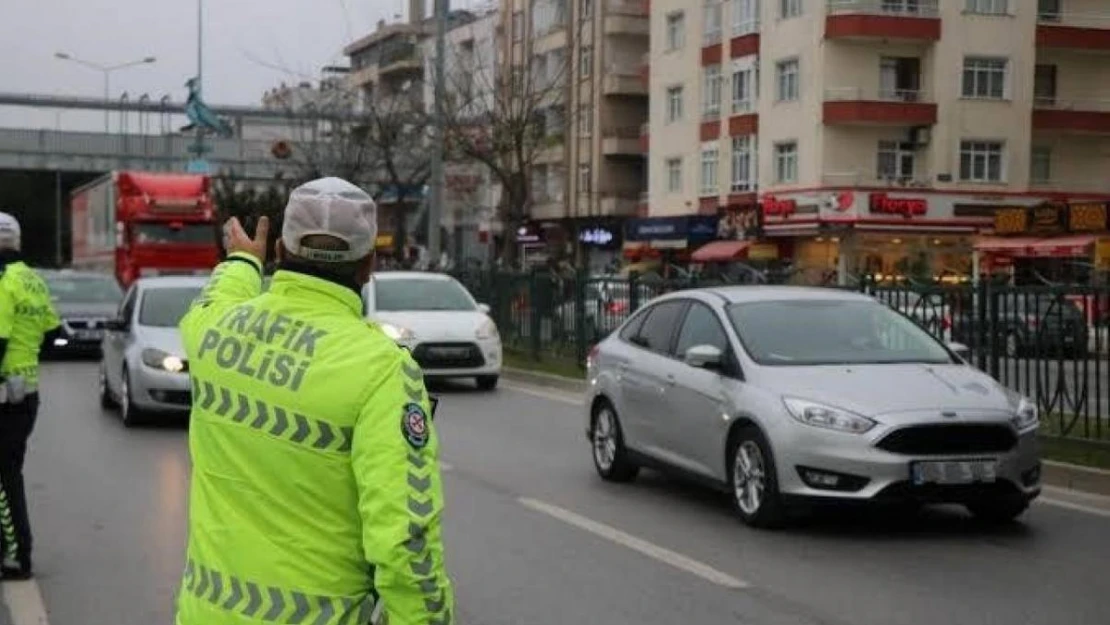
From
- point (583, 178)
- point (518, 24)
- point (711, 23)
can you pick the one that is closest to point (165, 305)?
point (711, 23)

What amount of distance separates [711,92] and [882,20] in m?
9.85

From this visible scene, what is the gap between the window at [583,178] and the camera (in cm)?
6756

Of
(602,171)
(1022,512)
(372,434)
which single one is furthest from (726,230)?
(372,434)

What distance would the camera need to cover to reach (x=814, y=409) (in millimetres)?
9578

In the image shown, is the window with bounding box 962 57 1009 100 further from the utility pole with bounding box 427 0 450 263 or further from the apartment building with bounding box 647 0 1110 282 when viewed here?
the utility pole with bounding box 427 0 450 263

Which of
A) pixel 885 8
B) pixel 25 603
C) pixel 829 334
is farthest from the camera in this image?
pixel 885 8

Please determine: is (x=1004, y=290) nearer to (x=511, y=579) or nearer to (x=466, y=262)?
(x=511, y=579)

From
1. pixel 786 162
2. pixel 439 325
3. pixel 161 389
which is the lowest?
pixel 161 389

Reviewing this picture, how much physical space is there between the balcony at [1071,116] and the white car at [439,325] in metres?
35.2

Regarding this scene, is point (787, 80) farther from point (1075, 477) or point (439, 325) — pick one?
point (1075, 477)

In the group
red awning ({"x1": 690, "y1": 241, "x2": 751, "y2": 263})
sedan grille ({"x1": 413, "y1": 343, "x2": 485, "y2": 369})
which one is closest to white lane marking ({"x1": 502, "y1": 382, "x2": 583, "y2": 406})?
sedan grille ({"x1": 413, "y1": 343, "x2": 485, "y2": 369})

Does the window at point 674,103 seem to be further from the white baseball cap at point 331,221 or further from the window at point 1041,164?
the white baseball cap at point 331,221

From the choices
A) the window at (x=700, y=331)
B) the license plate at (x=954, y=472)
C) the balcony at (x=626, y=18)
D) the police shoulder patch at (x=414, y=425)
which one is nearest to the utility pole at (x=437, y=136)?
the window at (x=700, y=331)

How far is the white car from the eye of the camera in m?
20.9
